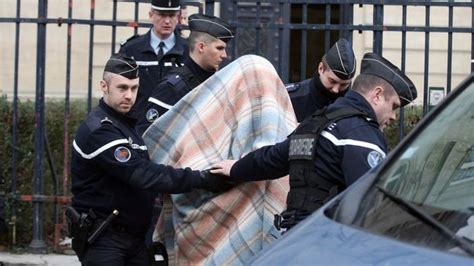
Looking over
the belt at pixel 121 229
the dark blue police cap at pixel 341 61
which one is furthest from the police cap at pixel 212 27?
the belt at pixel 121 229

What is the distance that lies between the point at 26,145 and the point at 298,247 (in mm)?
5052

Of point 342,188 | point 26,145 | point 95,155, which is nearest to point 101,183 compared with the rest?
point 95,155

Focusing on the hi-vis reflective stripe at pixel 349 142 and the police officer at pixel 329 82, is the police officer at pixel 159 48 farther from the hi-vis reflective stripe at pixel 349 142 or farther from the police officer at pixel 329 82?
the hi-vis reflective stripe at pixel 349 142

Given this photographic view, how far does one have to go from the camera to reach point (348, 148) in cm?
428

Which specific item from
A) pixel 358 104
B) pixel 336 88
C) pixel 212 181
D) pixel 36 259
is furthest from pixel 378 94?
pixel 36 259

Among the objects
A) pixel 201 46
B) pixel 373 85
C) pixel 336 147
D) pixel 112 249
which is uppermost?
pixel 201 46

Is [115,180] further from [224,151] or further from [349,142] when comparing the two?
[349,142]

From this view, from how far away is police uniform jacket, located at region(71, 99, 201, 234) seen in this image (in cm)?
481

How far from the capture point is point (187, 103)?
198 inches

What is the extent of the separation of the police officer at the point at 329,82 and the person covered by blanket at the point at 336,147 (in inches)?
17.8

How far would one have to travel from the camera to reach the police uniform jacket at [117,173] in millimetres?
4809

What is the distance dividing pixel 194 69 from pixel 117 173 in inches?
40.7

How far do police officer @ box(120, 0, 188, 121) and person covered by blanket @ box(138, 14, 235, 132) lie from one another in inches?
44.4

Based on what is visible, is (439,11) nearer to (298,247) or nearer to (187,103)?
(187,103)
